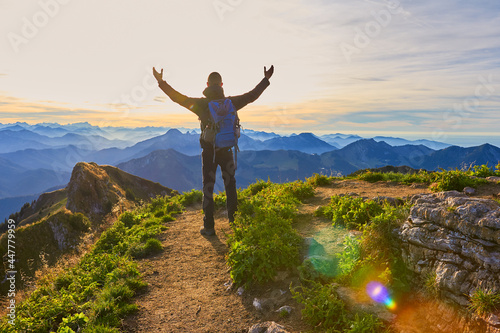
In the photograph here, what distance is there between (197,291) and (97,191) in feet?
136

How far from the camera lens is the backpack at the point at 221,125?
8922mm

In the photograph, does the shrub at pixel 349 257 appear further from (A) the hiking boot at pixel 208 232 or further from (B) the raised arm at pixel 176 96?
(B) the raised arm at pixel 176 96

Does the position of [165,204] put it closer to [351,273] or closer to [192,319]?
[192,319]

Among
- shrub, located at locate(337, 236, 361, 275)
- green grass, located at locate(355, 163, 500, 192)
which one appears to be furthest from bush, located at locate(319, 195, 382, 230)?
green grass, located at locate(355, 163, 500, 192)

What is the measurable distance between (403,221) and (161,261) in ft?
22.7

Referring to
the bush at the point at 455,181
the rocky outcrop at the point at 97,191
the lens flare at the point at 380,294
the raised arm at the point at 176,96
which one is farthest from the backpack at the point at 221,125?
the rocky outcrop at the point at 97,191

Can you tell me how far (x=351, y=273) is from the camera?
5.04m

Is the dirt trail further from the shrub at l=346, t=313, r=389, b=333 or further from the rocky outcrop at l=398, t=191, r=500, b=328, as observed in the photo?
the rocky outcrop at l=398, t=191, r=500, b=328

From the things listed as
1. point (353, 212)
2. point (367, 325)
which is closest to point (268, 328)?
point (367, 325)

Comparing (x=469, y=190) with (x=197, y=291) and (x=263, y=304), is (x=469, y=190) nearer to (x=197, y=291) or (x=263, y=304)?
(x=263, y=304)

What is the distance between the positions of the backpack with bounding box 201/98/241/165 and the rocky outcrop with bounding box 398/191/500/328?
235 inches

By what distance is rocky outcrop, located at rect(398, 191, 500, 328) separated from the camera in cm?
377

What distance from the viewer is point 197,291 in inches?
257

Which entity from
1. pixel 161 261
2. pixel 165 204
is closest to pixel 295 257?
pixel 161 261
